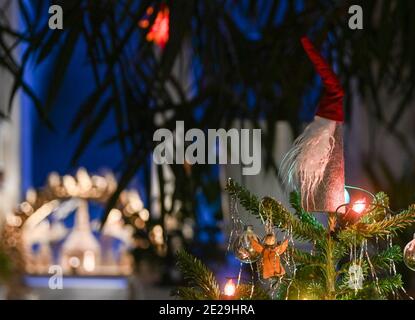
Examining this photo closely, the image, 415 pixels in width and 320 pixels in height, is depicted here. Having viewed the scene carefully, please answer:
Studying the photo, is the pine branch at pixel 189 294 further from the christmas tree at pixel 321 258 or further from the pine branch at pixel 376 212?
the pine branch at pixel 376 212

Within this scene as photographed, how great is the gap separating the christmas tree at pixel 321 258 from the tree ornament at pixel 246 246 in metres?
0.02

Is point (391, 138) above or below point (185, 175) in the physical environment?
above

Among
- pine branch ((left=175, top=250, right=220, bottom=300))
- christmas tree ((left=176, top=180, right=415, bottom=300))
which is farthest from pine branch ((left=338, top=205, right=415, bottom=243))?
pine branch ((left=175, top=250, right=220, bottom=300))

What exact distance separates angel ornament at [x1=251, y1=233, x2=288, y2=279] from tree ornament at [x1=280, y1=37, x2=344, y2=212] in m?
0.08

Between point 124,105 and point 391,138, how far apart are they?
44.2 inches

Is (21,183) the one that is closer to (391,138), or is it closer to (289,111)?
(391,138)

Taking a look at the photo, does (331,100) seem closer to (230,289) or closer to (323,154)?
(323,154)

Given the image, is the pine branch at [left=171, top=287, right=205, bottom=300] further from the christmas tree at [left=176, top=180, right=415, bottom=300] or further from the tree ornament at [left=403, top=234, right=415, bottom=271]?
the tree ornament at [left=403, top=234, right=415, bottom=271]

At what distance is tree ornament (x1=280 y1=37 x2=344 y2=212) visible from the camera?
2.83 feet

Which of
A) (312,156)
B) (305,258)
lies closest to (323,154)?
(312,156)

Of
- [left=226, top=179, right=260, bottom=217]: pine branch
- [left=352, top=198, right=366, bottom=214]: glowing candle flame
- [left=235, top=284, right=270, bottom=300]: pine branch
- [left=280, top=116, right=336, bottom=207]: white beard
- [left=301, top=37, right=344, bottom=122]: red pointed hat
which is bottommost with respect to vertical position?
[left=235, top=284, right=270, bottom=300]: pine branch

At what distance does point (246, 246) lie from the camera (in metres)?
0.82
